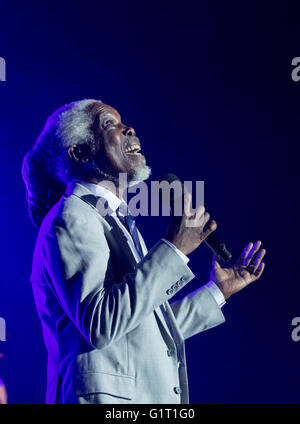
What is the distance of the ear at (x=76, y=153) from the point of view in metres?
1.73

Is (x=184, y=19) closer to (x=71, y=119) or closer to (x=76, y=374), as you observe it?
(x=71, y=119)

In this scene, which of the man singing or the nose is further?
the nose

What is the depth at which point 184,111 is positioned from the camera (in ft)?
10.2

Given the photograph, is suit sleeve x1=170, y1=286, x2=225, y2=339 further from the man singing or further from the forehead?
the forehead

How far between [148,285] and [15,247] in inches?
69.7

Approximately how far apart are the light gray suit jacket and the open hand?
1.44 ft

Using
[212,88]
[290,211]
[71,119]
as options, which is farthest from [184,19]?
[71,119]

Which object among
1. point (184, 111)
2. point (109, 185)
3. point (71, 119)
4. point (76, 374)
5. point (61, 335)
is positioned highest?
point (184, 111)

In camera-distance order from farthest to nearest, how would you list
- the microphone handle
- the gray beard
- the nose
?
the nose, the gray beard, the microphone handle

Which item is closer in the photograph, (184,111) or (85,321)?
(85,321)

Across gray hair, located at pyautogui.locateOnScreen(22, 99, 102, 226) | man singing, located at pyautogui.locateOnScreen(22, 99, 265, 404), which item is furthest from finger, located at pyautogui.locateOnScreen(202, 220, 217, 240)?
gray hair, located at pyautogui.locateOnScreen(22, 99, 102, 226)

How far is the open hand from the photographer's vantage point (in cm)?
186

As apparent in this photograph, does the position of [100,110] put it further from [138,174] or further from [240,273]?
[240,273]

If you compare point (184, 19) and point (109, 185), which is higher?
point (184, 19)
